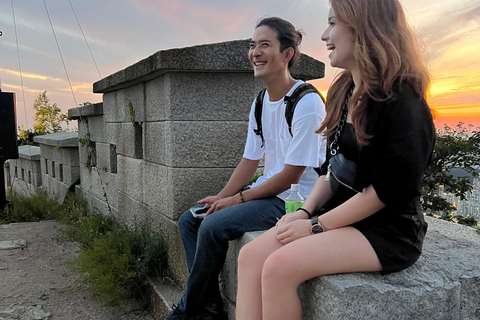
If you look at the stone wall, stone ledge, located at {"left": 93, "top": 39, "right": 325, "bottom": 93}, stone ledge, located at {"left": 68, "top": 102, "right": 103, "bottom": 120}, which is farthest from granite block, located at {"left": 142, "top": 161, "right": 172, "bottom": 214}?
the stone wall

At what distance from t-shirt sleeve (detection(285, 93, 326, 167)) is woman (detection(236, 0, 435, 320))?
2.05 feet

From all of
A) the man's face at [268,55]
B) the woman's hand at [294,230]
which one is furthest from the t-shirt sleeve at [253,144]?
the woman's hand at [294,230]

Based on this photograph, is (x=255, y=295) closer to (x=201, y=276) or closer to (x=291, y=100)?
(x=201, y=276)

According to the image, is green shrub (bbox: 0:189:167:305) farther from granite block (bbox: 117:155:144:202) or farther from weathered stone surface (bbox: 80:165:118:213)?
weathered stone surface (bbox: 80:165:118:213)

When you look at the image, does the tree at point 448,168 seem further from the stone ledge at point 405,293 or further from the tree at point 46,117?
the tree at point 46,117

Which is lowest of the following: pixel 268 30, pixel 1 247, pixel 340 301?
pixel 1 247

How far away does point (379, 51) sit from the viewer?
73.9 inches

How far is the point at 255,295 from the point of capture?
2.00 m

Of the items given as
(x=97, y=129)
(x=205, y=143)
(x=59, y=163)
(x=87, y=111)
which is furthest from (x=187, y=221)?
(x=59, y=163)

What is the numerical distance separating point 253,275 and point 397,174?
2.55ft

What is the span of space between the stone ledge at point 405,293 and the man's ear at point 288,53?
5.04 feet

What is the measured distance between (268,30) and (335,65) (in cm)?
102

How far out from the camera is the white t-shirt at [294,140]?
265 cm

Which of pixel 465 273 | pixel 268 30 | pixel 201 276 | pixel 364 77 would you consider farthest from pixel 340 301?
pixel 268 30
